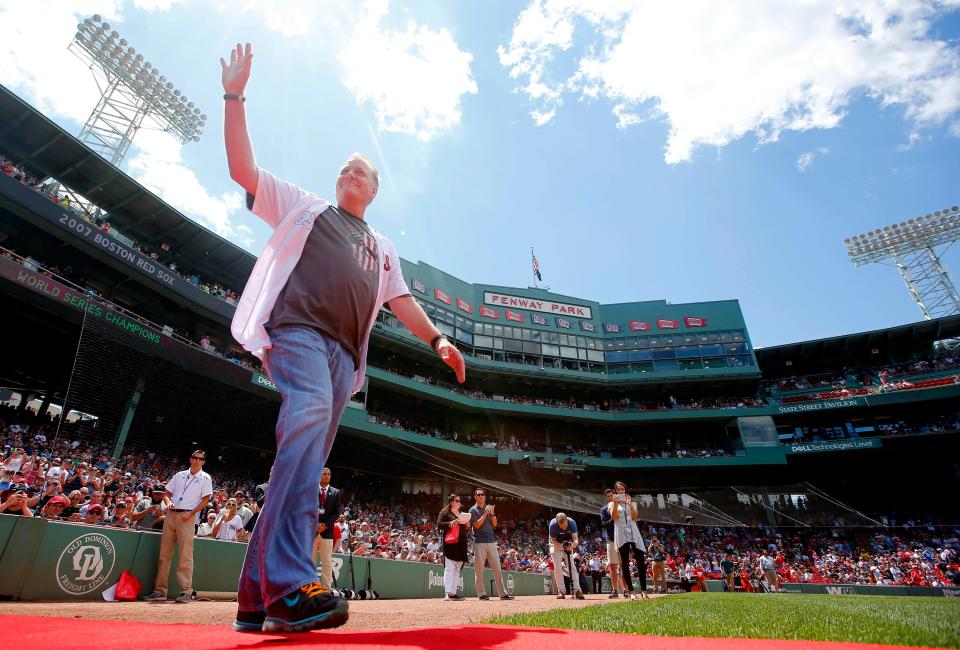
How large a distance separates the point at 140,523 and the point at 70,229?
1659cm

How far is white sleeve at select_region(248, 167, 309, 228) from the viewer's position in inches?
96.4

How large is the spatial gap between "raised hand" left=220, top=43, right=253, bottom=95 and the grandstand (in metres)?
17.4

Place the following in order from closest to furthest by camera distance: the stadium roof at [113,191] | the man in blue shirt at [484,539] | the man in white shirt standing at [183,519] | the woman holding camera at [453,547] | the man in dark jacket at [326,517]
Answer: the man in white shirt standing at [183,519]
the man in dark jacket at [326,517]
the man in blue shirt at [484,539]
the woman holding camera at [453,547]
the stadium roof at [113,191]

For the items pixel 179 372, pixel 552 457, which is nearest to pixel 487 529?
pixel 179 372

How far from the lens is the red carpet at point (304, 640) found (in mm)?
1628

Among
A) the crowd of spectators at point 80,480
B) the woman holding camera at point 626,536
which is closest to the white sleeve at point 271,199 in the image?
the crowd of spectators at point 80,480

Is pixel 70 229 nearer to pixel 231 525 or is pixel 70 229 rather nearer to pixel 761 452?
pixel 231 525

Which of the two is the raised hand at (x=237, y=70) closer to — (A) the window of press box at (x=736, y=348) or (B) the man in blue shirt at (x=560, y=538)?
(B) the man in blue shirt at (x=560, y=538)

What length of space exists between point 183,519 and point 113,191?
912 inches

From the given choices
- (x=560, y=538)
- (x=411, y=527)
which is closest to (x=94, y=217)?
(x=411, y=527)

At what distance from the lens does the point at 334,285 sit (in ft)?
7.72

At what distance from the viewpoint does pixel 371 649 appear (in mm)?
1555

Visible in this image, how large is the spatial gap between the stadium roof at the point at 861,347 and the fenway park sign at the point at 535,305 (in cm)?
1398

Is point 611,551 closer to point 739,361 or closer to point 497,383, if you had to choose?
point 497,383
